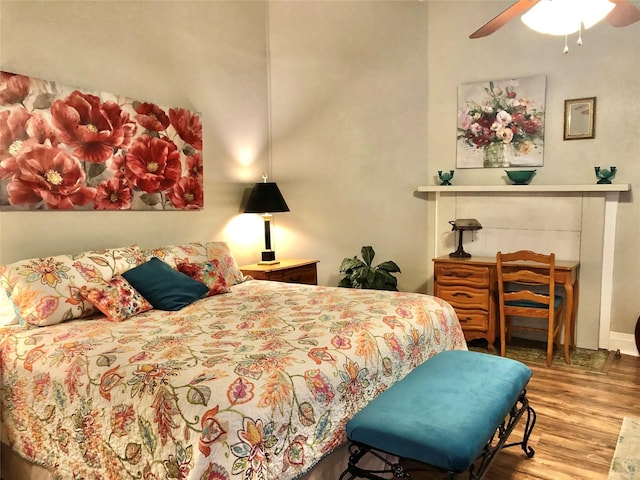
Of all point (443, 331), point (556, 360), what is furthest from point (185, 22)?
point (556, 360)

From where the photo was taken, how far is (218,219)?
4.18 m

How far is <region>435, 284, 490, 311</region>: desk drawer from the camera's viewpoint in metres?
4.02

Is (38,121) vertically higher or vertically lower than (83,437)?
higher

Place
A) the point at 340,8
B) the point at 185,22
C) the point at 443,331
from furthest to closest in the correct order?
the point at 340,8, the point at 185,22, the point at 443,331

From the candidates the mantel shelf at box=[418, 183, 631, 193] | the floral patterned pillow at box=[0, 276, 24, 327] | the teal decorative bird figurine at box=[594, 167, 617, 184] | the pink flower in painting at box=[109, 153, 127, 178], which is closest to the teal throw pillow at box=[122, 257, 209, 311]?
the floral patterned pillow at box=[0, 276, 24, 327]

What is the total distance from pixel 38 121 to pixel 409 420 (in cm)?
255

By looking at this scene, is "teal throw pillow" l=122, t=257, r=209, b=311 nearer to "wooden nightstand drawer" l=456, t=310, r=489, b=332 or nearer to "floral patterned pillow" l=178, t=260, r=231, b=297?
"floral patterned pillow" l=178, t=260, r=231, b=297

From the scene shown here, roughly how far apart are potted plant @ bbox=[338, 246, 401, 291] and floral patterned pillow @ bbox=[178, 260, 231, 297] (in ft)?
4.61

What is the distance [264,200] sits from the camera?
426 centimetres

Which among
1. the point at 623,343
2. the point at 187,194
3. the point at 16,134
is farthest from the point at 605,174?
the point at 16,134

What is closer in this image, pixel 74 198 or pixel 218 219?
pixel 74 198

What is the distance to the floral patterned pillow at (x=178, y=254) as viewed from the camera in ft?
10.5

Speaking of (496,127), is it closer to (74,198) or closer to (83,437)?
(74,198)

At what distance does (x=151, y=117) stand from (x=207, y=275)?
1.21 meters
